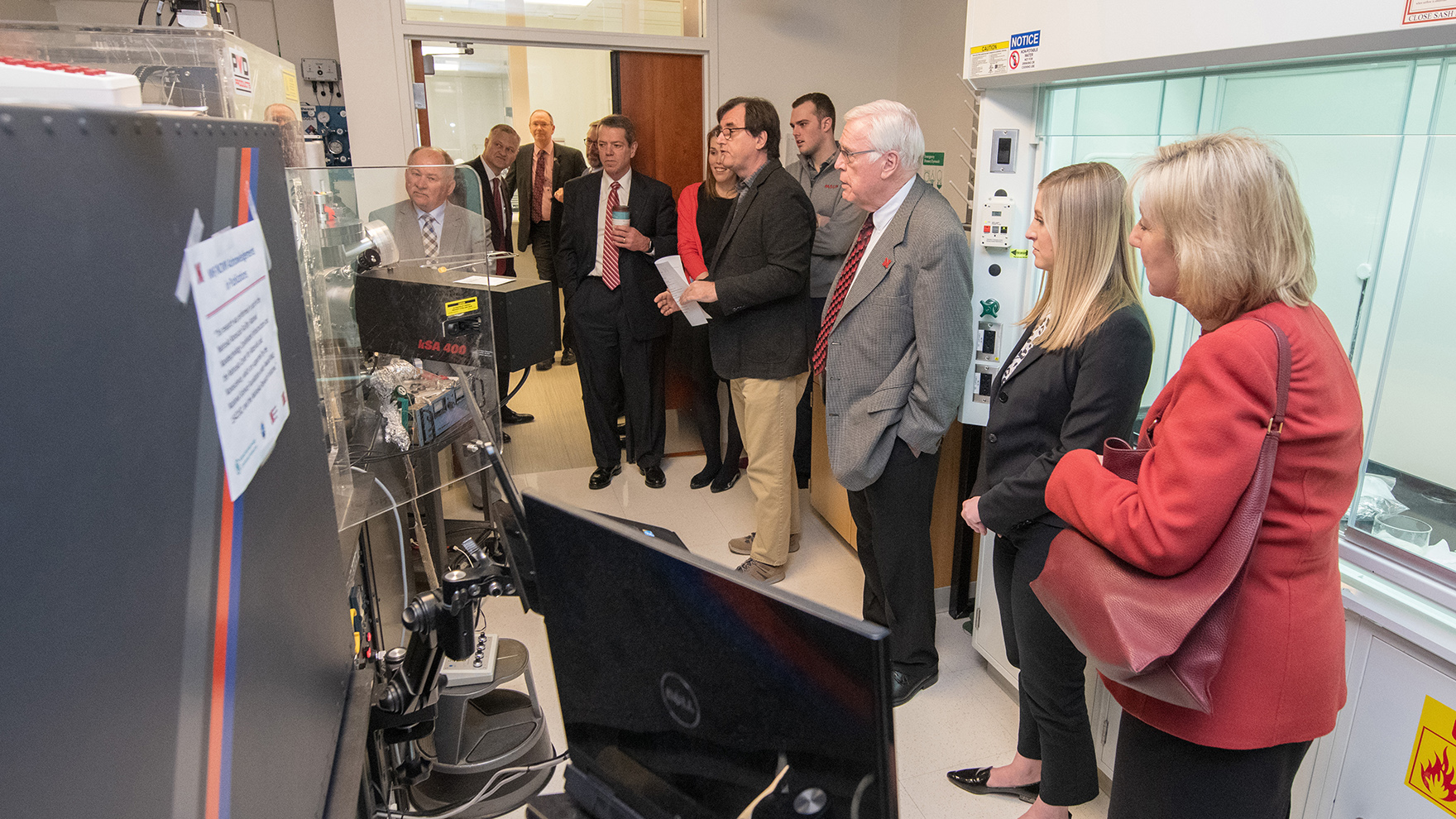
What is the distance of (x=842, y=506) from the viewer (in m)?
3.40

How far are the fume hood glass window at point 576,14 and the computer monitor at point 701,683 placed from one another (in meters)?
3.71

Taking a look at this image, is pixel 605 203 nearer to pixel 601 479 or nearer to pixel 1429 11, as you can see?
pixel 601 479

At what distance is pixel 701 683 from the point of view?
82cm

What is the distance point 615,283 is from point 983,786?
266 cm

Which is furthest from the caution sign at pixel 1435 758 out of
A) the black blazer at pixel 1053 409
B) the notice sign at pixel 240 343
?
the notice sign at pixel 240 343

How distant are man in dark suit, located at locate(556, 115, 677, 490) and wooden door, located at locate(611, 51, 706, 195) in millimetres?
369

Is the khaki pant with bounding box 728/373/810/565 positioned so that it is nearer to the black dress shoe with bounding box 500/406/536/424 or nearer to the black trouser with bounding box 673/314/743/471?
the black trouser with bounding box 673/314/743/471

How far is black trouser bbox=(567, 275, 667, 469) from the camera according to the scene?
13.1 ft

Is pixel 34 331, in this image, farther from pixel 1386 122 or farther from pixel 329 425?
pixel 1386 122

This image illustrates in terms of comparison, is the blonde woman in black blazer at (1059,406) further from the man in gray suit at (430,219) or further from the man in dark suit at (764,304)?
the man in gray suit at (430,219)

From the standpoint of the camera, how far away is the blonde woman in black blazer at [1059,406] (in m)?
1.69

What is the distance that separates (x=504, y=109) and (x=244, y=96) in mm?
2824

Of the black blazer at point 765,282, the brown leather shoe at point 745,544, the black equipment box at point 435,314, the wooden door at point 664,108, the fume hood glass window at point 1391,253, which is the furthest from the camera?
the wooden door at point 664,108

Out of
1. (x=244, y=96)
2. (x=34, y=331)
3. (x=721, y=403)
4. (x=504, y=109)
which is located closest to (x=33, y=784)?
(x=34, y=331)
